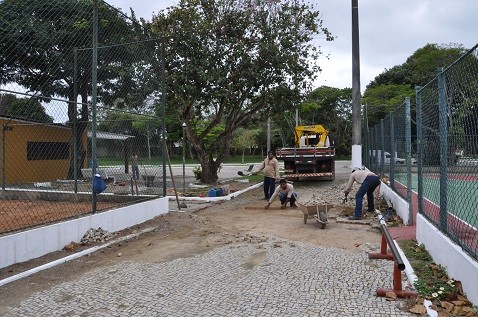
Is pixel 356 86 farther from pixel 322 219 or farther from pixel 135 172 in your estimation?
pixel 135 172

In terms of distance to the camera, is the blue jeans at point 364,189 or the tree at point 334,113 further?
the tree at point 334,113

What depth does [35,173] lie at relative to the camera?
14.0 m

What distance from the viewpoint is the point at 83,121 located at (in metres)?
11.1

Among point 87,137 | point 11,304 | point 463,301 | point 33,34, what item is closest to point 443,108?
point 463,301

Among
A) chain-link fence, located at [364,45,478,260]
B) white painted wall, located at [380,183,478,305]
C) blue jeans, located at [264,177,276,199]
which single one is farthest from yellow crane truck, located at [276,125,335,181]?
white painted wall, located at [380,183,478,305]

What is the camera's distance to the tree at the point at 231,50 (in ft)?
61.2

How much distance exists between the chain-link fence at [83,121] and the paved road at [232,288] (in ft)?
9.92

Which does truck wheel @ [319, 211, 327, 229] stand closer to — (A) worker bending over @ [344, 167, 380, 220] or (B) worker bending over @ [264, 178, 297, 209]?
(A) worker bending over @ [344, 167, 380, 220]

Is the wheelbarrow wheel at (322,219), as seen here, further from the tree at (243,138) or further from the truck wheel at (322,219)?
the tree at (243,138)

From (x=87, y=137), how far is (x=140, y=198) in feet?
6.89

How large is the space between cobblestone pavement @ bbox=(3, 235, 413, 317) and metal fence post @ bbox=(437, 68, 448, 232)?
1.01 m

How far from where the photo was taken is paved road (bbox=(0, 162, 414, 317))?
475 centimetres

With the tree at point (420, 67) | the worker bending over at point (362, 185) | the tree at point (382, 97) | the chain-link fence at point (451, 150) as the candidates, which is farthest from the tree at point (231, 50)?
the tree at point (382, 97)

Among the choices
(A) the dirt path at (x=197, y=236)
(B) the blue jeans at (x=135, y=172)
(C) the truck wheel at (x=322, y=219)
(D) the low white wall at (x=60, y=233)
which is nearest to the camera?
(A) the dirt path at (x=197, y=236)
